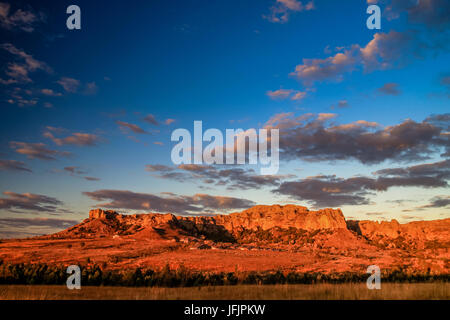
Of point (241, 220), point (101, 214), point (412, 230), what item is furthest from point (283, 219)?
point (101, 214)

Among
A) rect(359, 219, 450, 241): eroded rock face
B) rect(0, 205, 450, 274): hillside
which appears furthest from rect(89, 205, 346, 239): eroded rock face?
rect(359, 219, 450, 241): eroded rock face

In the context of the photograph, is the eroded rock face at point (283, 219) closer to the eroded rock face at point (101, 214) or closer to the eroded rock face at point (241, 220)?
the eroded rock face at point (241, 220)

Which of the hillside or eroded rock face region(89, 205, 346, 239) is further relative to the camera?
eroded rock face region(89, 205, 346, 239)

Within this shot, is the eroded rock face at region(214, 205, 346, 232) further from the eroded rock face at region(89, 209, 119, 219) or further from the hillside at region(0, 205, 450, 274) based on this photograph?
the eroded rock face at region(89, 209, 119, 219)

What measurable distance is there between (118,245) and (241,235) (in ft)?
249

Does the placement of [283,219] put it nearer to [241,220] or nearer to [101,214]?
[241,220]

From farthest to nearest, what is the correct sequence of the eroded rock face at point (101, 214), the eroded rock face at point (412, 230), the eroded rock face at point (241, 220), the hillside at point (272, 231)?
1. the eroded rock face at point (101, 214)
2. the eroded rock face at point (241, 220)
3. the eroded rock face at point (412, 230)
4. the hillside at point (272, 231)

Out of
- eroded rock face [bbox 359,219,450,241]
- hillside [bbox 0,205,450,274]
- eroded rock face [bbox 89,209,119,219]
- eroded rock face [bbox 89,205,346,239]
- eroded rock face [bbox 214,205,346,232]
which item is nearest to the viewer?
hillside [bbox 0,205,450,274]

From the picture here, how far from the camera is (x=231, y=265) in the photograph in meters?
43.6

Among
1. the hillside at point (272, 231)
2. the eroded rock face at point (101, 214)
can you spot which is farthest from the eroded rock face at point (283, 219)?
the eroded rock face at point (101, 214)

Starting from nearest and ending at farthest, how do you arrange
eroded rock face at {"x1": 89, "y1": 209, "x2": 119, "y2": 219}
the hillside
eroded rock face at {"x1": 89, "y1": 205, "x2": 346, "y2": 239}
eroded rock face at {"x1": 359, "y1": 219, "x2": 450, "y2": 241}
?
the hillside, eroded rock face at {"x1": 359, "y1": 219, "x2": 450, "y2": 241}, eroded rock face at {"x1": 89, "y1": 205, "x2": 346, "y2": 239}, eroded rock face at {"x1": 89, "y1": 209, "x2": 119, "y2": 219}

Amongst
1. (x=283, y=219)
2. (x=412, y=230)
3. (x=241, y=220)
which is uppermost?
(x=283, y=219)

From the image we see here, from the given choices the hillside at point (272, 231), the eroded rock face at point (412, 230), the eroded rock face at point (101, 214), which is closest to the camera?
the hillside at point (272, 231)
